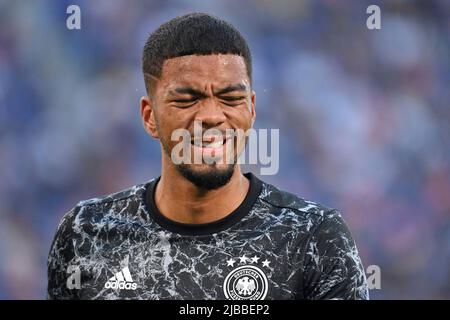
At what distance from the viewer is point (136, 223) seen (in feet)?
10.4

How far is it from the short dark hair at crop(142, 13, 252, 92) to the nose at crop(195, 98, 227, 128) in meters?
0.21

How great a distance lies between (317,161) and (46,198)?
2184mm

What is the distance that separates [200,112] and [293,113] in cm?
339

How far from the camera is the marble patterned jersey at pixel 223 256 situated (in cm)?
290

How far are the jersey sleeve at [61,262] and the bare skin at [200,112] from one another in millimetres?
437

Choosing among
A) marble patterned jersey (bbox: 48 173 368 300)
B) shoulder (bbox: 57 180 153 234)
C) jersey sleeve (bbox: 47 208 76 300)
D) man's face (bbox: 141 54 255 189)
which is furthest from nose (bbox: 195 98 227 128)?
jersey sleeve (bbox: 47 208 76 300)

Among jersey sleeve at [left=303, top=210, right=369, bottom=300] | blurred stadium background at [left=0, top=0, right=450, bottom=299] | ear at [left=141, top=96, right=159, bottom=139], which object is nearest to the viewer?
jersey sleeve at [left=303, top=210, right=369, bottom=300]

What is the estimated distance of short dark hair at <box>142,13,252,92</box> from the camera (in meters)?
3.01

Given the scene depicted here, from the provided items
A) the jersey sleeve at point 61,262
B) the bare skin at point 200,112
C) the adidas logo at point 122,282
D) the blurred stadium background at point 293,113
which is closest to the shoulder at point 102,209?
the jersey sleeve at point 61,262

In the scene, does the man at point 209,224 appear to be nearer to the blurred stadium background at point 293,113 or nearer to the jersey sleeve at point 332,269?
the jersey sleeve at point 332,269

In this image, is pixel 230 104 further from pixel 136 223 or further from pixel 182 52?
pixel 136 223

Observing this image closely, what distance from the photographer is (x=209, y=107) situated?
9.70 ft

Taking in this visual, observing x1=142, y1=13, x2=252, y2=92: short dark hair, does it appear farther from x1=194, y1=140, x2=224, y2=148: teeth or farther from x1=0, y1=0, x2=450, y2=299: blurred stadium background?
x1=0, y1=0, x2=450, y2=299: blurred stadium background

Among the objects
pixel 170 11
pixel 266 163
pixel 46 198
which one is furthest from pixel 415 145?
pixel 46 198
